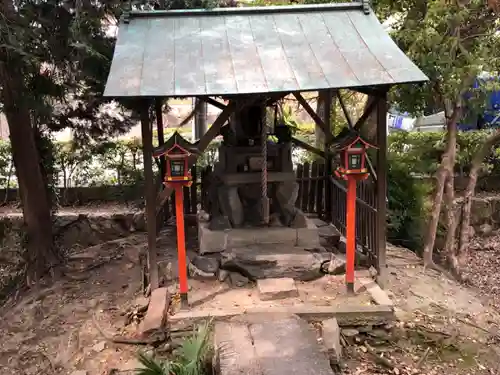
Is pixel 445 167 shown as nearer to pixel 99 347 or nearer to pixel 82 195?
pixel 99 347

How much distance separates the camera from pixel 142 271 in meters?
7.21

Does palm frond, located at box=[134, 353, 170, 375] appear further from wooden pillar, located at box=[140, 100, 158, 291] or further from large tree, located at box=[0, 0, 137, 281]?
large tree, located at box=[0, 0, 137, 281]

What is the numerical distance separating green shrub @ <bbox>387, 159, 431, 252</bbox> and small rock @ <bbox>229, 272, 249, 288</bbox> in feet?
13.3

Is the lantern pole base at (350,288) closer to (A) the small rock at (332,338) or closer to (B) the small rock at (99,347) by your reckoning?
(A) the small rock at (332,338)

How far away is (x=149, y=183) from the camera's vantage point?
19.5 feet

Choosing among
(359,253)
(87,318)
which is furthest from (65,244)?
(359,253)

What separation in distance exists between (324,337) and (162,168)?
4.09m

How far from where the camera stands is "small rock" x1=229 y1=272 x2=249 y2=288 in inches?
248

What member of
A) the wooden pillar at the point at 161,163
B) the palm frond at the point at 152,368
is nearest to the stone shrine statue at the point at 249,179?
the wooden pillar at the point at 161,163

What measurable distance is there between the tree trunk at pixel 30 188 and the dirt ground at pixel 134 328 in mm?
521

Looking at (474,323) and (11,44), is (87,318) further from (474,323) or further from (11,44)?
(474,323)

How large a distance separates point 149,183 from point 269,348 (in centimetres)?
247

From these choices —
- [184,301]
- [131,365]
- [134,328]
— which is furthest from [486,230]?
[131,365]

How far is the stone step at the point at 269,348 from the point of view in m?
4.35
